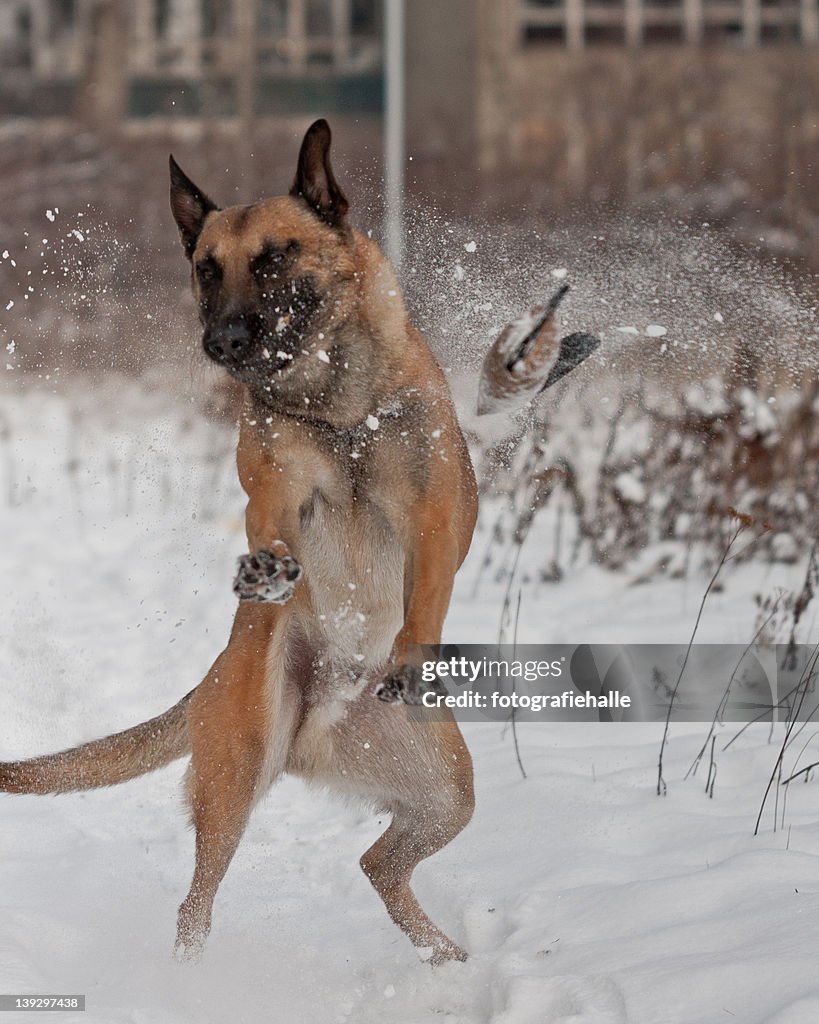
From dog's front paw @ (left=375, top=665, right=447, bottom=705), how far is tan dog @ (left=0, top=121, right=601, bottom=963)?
23 cm

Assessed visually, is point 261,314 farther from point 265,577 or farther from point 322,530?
point 265,577

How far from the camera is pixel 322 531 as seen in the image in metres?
3.52

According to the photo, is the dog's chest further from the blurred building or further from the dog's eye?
the blurred building

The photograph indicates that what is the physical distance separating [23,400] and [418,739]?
776 centimetres

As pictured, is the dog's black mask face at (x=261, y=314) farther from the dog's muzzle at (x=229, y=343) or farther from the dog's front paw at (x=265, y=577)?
the dog's front paw at (x=265, y=577)

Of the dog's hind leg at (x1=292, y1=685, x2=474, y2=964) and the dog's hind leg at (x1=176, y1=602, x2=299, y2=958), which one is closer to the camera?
the dog's hind leg at (x1=176, y1=602, x2=299, y2=958)

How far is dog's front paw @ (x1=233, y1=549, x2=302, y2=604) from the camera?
3102 mm

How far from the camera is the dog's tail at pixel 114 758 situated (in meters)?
3.51

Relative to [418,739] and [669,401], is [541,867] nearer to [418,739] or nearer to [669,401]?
[418,739]

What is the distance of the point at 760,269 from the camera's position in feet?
28.0

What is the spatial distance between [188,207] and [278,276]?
0.41 m

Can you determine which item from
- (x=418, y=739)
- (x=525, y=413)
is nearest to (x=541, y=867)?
(x=418, y=739)

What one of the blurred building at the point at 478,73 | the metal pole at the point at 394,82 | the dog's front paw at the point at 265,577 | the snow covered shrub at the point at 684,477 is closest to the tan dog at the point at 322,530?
the dog's front paw at the point at 265,577

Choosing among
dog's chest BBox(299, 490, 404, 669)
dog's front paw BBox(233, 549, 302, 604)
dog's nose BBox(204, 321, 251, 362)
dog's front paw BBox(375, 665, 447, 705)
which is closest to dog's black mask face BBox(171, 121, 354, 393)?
dog's nose BBox(204, 321, 251, 362)
